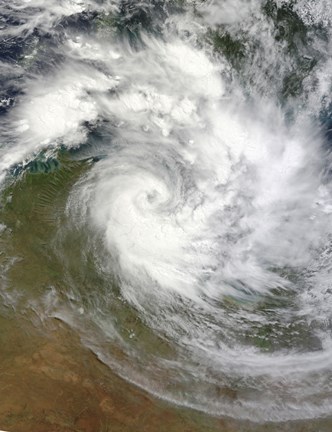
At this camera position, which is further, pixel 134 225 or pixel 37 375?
pixel 134 225

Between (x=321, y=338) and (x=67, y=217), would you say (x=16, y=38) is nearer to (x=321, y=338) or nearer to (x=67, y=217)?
(x=67, y=217)

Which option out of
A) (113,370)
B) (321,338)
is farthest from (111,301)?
(321,338)

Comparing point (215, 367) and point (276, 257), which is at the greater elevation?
point (276, 257)

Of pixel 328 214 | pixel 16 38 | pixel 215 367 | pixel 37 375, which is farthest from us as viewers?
pixel 16 38

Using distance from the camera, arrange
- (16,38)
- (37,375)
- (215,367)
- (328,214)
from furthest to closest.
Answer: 1. (16,38)
2. (328,214)
3. (215,367)
4. (37,375)

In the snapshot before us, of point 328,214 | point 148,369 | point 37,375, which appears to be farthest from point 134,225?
point 328,214

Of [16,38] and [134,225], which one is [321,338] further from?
[16,38]

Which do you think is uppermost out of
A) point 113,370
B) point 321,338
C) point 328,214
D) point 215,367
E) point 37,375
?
point 328,214
